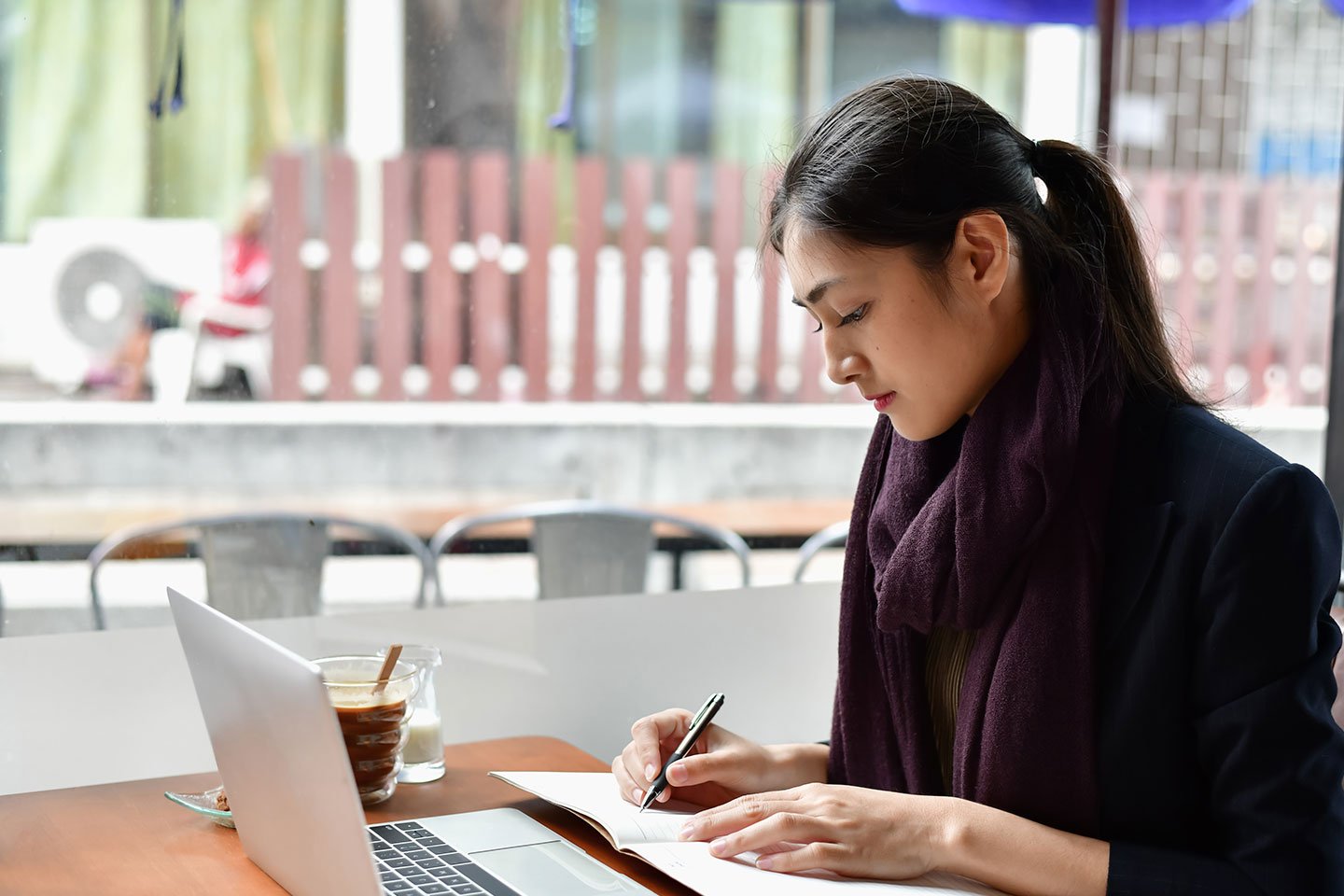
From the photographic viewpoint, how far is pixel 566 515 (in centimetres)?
196

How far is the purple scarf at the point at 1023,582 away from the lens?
116 centimetres

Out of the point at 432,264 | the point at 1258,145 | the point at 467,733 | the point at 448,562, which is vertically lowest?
the point at 467,733

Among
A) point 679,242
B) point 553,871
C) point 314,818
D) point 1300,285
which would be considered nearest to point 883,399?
point 553,871

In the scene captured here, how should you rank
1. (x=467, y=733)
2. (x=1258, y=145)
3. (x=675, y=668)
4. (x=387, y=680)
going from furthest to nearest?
(x=1258, y=145) → (x=675, y=668) → (x=467, y=733) → (x=387, y=680)

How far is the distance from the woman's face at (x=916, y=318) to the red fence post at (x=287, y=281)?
856 mm

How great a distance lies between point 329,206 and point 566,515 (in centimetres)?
54

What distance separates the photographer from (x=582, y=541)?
6.44 feet

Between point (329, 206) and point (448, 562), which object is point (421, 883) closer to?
point (448, 562)

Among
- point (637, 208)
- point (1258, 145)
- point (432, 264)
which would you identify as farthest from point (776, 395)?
point (1258, 145)

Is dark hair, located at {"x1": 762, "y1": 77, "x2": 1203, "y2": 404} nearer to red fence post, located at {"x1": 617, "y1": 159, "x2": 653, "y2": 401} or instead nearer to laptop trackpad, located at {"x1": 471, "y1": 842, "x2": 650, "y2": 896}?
laptop trackpad, located at {"x1": 471, "y1": 842, "x2": 650, "y2": 896}

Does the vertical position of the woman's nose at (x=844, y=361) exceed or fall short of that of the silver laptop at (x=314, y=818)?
it exceeds it

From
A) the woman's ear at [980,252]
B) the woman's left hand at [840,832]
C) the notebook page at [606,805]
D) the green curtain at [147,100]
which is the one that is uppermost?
the green curtain at [147,100]

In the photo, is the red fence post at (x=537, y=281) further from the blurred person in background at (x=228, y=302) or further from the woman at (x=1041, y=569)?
the woman at (x=1041, y=569)

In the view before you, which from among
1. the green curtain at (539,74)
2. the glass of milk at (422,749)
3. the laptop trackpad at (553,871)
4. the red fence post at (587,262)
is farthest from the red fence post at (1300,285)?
the laptop trackpad at (553,871)
